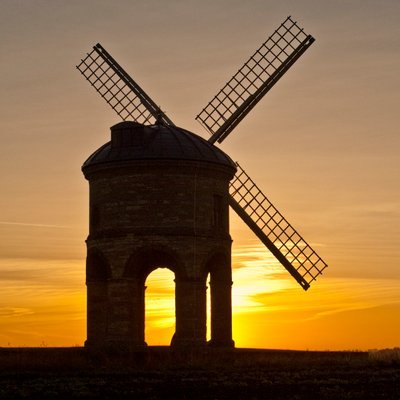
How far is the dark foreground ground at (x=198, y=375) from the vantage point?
24.5 meters

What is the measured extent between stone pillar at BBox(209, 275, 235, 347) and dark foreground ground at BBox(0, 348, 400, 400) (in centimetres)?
95

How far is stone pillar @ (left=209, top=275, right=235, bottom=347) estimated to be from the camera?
3994cm

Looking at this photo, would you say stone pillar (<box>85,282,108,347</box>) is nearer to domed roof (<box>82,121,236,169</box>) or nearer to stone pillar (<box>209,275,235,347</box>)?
stone pillar (<box>209,275,235,347</box>)

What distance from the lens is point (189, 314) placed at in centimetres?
3731

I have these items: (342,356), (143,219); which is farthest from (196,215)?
(342,356)

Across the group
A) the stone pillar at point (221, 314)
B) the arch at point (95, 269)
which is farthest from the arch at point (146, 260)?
the stone pillar at point (221, 314)

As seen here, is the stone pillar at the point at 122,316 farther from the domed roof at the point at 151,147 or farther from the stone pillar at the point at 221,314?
the domed roof at the point at 151,147

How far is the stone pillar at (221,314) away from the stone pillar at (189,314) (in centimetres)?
243

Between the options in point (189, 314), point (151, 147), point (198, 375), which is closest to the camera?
point (198, 375)

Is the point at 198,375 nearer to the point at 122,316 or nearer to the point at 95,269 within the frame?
the point at 122,316

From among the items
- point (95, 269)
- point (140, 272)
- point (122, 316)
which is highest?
point (95, 269)

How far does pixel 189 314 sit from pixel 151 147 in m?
6.41

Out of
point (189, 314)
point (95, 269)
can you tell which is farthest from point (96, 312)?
point (189, 314)

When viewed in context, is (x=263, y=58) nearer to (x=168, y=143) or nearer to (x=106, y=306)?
(x=168, y=143)
